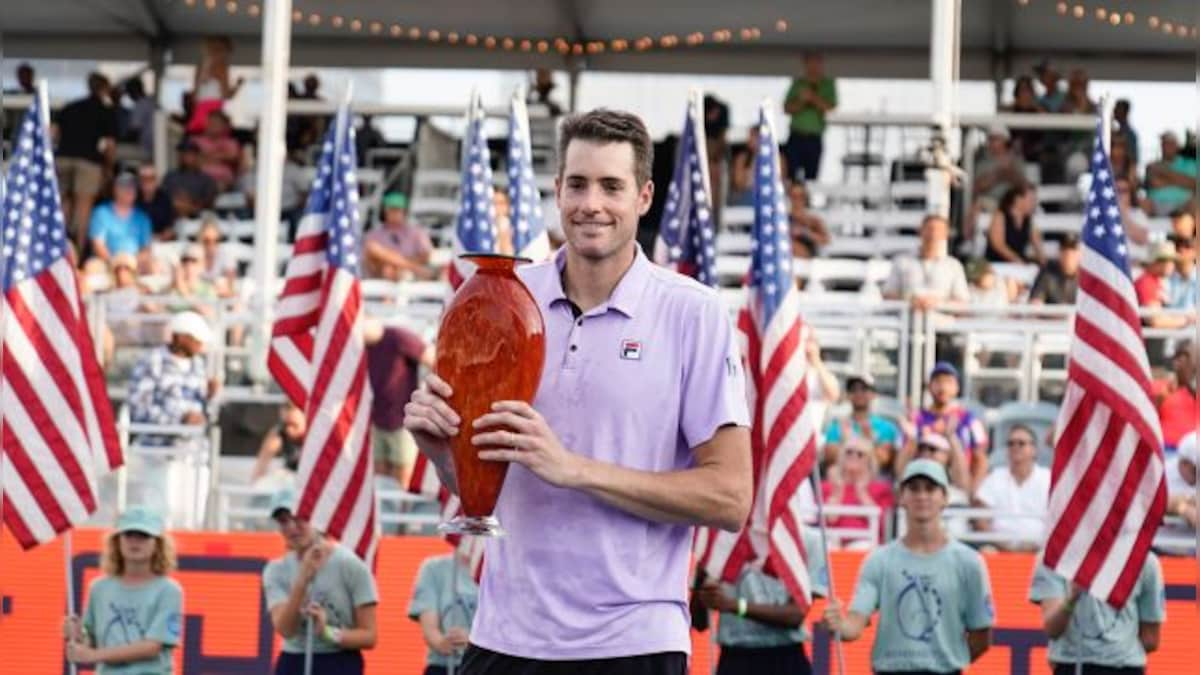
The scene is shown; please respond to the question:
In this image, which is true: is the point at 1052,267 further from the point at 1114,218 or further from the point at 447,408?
the point at 447,408

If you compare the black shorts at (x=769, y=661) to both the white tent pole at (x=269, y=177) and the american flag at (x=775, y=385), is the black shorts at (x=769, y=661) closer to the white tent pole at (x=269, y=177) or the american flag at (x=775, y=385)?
the american flag at (x=775, y=385)

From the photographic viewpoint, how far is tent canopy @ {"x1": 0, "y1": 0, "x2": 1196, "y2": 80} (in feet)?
93.5

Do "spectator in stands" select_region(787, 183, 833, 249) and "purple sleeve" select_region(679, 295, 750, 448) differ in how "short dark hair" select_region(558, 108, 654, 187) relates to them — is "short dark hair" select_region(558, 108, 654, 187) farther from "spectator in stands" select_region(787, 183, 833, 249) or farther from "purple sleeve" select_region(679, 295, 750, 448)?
"spectator in stands" select_region(787, 183, 833, 249)

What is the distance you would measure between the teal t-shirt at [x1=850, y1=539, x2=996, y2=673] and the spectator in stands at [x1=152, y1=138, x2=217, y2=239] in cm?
1221

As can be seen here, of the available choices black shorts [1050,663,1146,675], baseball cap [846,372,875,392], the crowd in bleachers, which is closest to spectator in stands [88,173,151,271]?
the crowd in bleachers

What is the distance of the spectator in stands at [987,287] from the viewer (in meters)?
21.4

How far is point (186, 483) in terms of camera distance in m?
19.1

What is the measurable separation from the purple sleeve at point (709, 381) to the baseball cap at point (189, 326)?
13461 mm

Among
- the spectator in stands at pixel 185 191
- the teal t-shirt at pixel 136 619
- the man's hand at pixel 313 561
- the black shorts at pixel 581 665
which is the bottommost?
the teal t-shirt at pixel 136 619

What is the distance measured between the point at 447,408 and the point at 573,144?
617mm

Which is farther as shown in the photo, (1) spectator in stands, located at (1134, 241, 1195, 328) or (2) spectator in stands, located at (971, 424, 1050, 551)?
(1) spectator in stands, located at (1134, 241, 1195, 328)

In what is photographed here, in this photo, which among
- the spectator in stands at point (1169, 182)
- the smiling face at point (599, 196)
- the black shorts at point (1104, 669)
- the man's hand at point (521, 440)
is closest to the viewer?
the man's hand at point (521, 440)

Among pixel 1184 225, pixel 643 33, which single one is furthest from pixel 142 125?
pixel 1184 225

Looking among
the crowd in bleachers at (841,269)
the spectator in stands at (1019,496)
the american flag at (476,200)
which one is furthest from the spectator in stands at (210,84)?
the spectator in stands at (1019,496)
